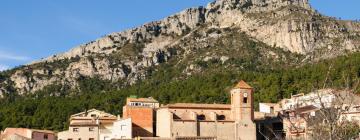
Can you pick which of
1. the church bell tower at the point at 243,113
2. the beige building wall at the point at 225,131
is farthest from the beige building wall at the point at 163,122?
the church bell tower at the point at 243,113

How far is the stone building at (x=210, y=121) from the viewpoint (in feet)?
203

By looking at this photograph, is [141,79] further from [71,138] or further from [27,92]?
[71,138]

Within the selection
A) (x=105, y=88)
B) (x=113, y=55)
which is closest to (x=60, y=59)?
(x=113, y=55)

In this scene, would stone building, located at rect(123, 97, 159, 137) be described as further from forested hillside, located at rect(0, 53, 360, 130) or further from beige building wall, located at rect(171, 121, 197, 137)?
forested hillside, located at rect(0, 53, 360, 130)

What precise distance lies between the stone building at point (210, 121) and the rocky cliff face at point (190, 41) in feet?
272

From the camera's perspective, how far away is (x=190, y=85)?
111 metres

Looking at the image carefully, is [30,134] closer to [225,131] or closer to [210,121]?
[210,121]

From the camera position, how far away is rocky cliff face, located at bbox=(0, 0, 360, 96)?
15950cm

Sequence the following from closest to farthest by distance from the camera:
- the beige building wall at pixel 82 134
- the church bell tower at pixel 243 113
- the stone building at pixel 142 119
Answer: the church bell tower at pixel 243 113, the stone building at pixel 142 119, the beige building wall at pixel 82 134

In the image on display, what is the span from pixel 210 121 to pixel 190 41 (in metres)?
116

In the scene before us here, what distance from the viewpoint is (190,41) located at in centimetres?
17812

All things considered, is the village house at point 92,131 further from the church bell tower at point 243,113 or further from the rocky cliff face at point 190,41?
the rocky cliff face at point 190,41

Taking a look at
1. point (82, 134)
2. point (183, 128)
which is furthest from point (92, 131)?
point (183, 128)

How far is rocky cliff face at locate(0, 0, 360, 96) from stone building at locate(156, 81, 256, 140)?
82997 mm
